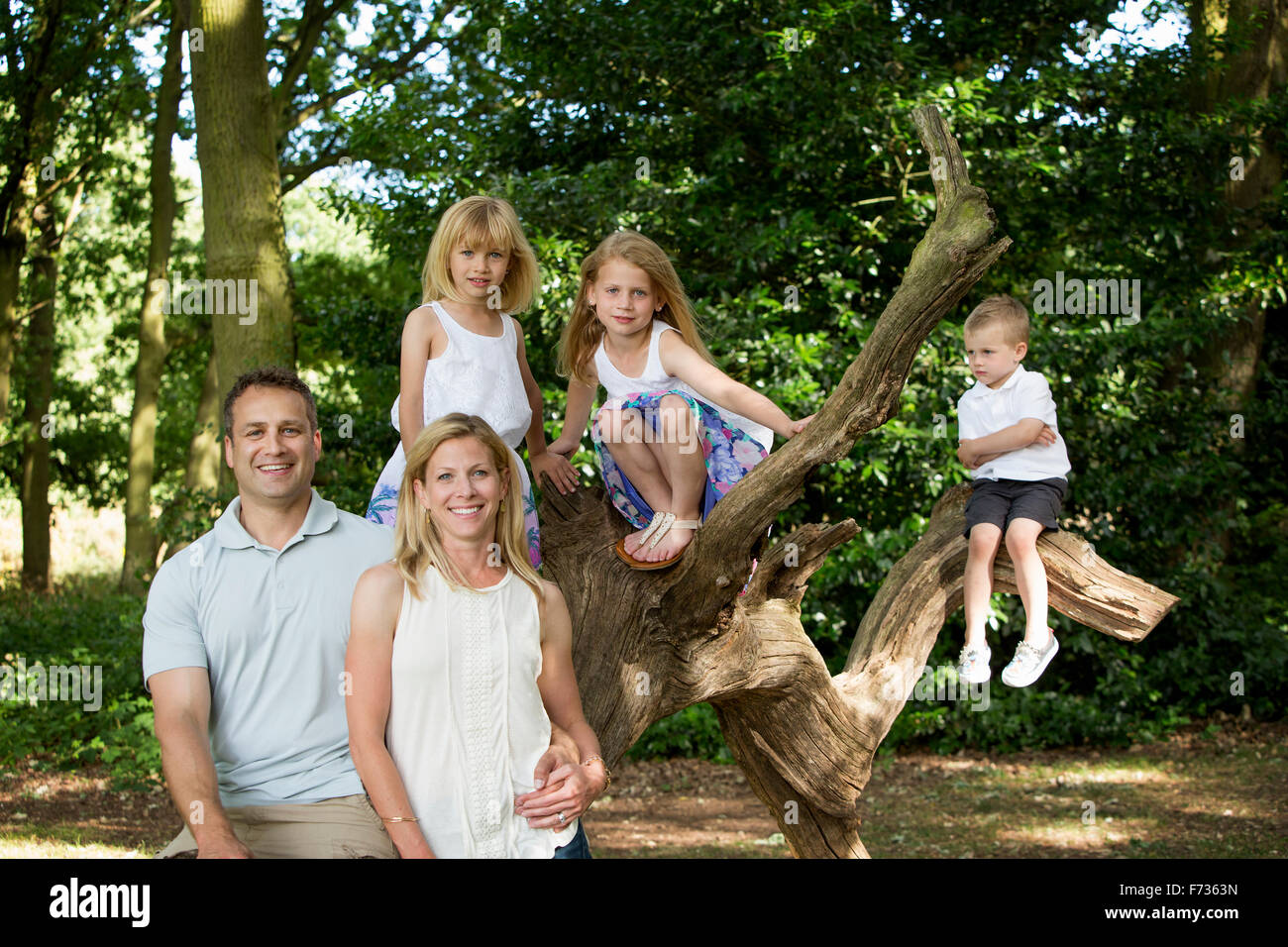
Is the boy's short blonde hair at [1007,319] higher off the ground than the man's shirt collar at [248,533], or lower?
higher

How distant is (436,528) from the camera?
10.2ft

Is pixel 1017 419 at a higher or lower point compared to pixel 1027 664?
higher

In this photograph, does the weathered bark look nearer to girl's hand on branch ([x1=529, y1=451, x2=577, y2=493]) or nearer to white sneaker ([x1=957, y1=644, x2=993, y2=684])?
white sneaker ([x1=957, y1=644, x2=993, y2=684])

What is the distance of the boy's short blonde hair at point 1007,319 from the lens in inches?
175

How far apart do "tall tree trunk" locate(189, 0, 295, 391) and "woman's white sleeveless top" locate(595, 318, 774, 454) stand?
5.08 meters

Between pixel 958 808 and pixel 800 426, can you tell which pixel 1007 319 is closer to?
pixel 800 426

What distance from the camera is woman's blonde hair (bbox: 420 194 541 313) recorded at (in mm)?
3889

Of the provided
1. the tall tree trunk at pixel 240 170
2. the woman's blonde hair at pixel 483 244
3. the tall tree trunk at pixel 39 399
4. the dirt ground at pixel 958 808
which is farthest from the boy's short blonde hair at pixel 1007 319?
the tall tree trunk at pixel 39 399

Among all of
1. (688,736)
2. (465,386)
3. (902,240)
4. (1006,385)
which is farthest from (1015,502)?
(688,736)

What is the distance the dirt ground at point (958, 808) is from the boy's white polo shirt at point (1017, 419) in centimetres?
350

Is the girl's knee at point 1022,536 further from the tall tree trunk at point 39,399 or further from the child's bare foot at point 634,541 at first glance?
the tall tree trunk at point 39,399

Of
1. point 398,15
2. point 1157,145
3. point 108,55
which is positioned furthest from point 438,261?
point 108,55

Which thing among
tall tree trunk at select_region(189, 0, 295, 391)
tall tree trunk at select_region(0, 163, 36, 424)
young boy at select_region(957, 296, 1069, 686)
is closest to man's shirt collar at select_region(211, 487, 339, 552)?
young boy at select_region(957, 296, 1069, 686)

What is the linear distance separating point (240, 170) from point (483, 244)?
17.6 feet
